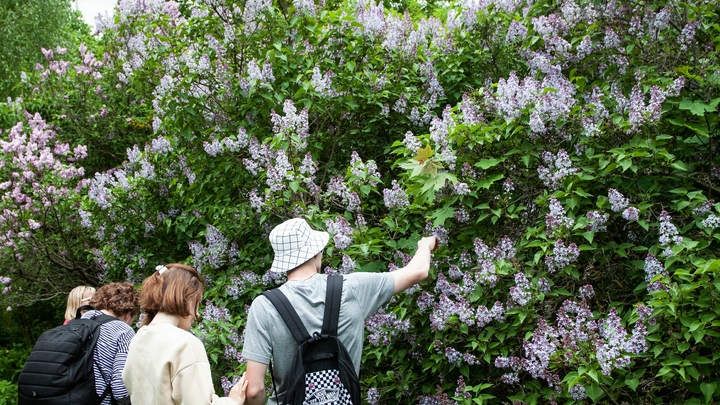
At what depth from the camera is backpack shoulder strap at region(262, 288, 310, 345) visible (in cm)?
254

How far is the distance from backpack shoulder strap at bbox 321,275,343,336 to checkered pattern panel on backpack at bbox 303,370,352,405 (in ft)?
0.51

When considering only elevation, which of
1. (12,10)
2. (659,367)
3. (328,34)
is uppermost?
(12,10)

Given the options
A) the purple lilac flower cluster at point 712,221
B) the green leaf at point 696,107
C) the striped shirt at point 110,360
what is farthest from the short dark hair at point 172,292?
the green leaf at point 696,107

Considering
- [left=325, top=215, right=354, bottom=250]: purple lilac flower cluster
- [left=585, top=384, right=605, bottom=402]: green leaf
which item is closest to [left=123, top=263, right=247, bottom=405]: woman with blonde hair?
[left=325, top=215, right=354, bottom=250]: purple lilac flower cluster

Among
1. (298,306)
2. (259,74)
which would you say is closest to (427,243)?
(298,306)

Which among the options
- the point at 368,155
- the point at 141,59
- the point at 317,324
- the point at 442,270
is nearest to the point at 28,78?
the point at 141,59

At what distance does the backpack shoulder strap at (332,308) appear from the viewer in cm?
256

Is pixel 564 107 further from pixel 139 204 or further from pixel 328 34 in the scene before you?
pixel 139 204

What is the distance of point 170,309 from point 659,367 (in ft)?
7.76

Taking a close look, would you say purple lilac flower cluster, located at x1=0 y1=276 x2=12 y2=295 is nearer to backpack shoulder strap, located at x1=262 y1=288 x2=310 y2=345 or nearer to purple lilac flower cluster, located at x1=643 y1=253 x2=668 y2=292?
backpack shoulder strap, located at x1=262 y1=288 x2=310 y2=345

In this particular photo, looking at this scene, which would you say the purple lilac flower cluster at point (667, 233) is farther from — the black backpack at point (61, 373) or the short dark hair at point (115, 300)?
the black backpack at point (61, 373)

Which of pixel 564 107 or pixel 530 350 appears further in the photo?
pixel 564 107

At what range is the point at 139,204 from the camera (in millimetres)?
6875

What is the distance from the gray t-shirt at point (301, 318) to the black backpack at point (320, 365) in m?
0.04
